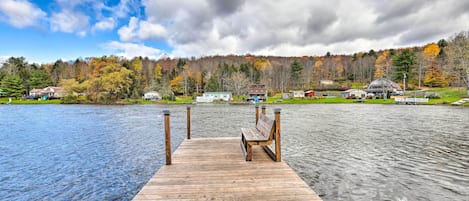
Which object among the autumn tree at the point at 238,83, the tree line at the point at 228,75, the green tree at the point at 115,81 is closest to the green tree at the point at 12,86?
the tree line at the point at 228,75

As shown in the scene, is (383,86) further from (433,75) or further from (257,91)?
(257,91)

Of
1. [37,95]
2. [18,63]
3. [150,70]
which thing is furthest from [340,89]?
[18,63]

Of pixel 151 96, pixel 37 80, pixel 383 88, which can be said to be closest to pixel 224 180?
pixel 151 96

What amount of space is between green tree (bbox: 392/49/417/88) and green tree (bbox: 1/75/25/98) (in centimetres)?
12260

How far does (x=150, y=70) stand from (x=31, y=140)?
92.6 meters

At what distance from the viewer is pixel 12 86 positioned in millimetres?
73875

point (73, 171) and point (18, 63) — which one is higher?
point (18, 63)

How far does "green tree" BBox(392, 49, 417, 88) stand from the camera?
79438 millimetres

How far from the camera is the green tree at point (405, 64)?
261 ft

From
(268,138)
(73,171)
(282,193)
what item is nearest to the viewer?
(282,193)

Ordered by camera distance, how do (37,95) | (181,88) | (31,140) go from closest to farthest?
(31,140) → (37,95) → (181,88)

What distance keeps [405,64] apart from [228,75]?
59929 millimetres

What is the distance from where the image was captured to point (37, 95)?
79250 mm

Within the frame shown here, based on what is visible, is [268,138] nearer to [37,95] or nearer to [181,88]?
[181,88]
